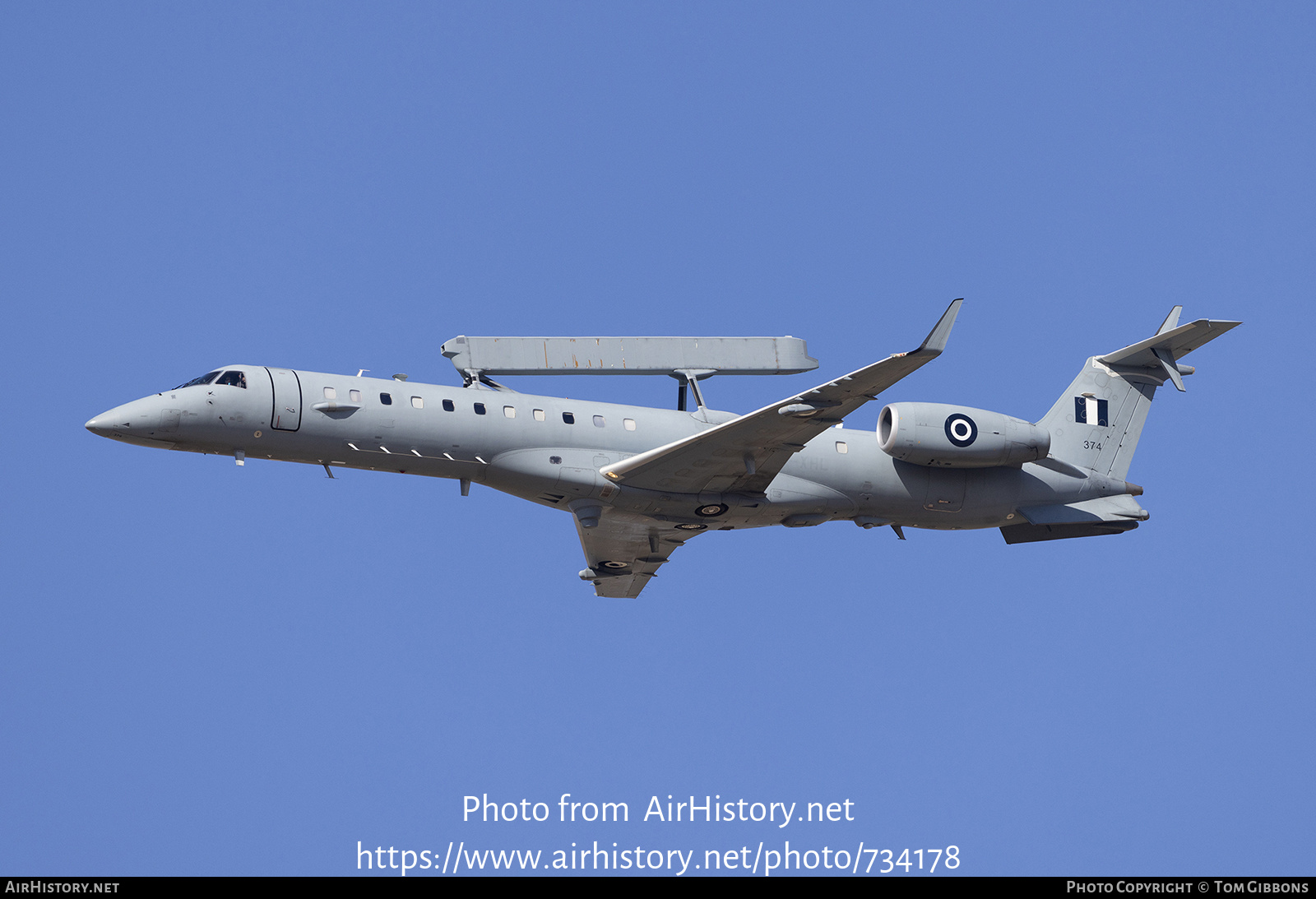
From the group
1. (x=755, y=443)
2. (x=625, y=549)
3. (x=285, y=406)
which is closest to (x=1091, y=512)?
(x=755, y=443)

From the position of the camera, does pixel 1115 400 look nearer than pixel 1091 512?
No

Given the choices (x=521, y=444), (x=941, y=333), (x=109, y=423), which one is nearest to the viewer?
(x=941, y=333)

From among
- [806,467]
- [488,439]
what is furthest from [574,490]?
[806,467]

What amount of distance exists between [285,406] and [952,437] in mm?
13634

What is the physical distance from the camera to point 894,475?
110ft

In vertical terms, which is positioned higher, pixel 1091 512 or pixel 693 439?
pixel 693 439

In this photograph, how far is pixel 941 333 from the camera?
2808 centimetres

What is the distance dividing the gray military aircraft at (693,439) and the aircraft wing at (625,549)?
0.07 meters

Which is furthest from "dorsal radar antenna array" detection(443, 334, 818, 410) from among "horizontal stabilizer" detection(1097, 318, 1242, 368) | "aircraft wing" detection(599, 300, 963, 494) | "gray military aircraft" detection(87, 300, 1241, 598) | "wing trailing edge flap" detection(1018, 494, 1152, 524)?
"horizontal stabilizer" detection(1097, 318, 1242, 368)

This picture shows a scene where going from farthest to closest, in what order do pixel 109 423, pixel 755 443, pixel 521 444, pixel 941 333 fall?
pixel 521 444 → pixel 755 443 → pixel 109 423 → pixel 941 333

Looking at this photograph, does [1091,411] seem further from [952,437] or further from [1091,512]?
[952,437]

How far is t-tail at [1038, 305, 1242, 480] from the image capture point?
36406 mm

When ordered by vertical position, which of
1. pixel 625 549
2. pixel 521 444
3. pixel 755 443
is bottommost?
pixel 625 549
